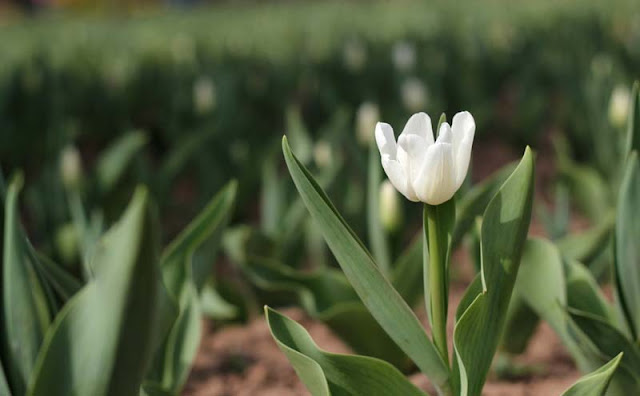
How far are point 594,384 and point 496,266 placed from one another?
209 mm

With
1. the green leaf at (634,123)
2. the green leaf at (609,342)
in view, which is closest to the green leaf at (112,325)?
the green leaf at (609,342)

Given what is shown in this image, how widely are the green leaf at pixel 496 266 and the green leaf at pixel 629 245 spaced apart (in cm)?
31

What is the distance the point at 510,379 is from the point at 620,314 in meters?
0.53

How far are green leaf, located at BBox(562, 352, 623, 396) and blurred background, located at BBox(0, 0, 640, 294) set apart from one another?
1256 millimetres


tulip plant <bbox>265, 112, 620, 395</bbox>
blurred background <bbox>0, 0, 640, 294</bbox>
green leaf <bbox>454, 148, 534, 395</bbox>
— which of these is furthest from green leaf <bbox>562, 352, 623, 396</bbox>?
blurred background <bbox>0, 0, 640, 294</bbox>

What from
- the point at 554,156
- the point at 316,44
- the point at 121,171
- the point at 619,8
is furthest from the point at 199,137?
the point at 619,8

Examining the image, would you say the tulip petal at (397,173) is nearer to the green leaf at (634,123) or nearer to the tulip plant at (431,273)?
the tulip plant at (431,273)

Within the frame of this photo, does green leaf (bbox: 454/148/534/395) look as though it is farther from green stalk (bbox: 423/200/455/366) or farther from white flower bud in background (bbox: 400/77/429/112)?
white flower bud in background (bbox: 400/77/429/112)

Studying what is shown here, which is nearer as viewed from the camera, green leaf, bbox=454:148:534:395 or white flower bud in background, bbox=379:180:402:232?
green leaf, bbox=454:148:534:395

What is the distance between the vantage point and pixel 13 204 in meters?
1.44

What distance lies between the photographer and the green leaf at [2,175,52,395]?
1412mm

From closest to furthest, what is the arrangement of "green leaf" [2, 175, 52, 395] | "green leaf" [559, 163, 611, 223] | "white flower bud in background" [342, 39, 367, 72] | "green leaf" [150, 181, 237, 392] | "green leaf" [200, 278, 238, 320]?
"green leaf" [2, 175, 52, 395] → "green leaf" [150, 181, 237, 392] → "green leaf" [200, 278, 238, 320] → "green leaf" [559, 163, 611, 223] → "white flower bud in background" [342, 39, 367, 72]

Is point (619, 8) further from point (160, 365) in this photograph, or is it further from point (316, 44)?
point (160, 365)

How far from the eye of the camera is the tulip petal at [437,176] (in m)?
1.19
